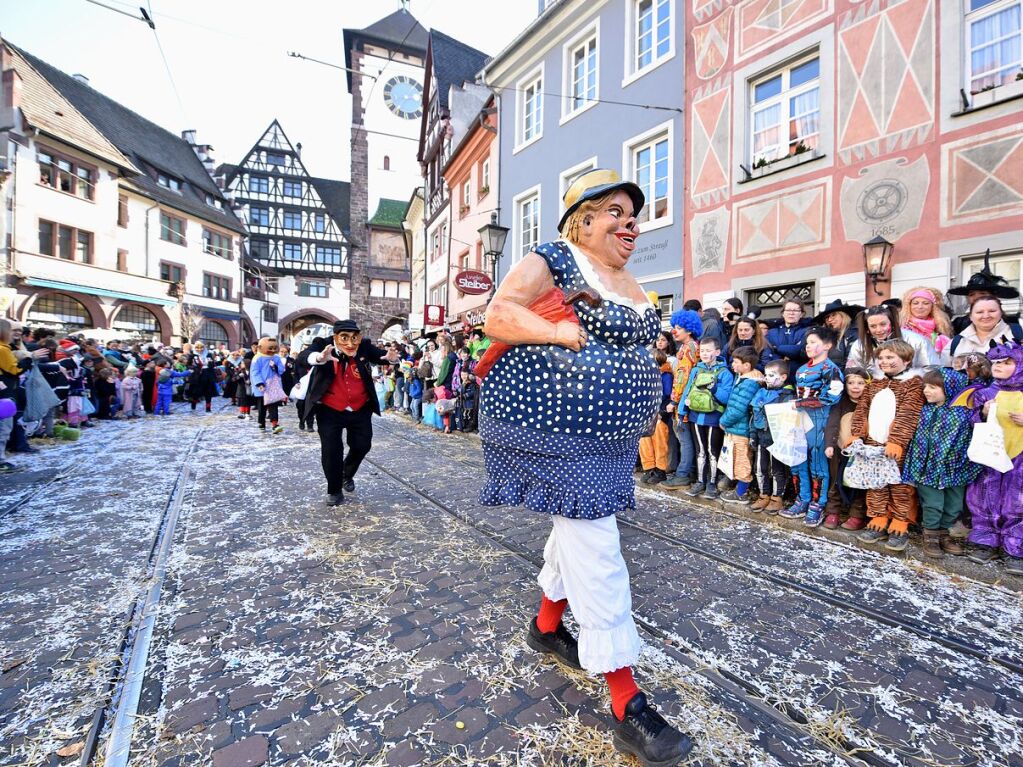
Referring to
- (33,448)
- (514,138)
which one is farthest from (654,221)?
→ (33,448)

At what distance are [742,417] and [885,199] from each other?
547cm

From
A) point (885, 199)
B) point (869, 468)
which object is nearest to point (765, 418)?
point (869, 468)

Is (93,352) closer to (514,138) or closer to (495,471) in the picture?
(514,138)

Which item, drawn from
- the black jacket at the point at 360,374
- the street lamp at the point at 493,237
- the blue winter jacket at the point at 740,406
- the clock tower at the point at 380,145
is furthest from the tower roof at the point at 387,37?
the blue winter jacket at the point at 740,406

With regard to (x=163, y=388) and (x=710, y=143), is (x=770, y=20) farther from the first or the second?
(x=163, y=388)

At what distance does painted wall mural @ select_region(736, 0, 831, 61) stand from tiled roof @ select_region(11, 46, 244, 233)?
33872 millimetres

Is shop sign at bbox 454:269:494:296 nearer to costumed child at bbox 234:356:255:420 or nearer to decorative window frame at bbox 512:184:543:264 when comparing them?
decorative window frame at bbox 512:184:543:264

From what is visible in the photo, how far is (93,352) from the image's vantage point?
41.0 feet

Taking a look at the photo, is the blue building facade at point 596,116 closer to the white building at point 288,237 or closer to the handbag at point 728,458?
the handbag at point 728,458

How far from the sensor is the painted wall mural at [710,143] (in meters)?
10.2

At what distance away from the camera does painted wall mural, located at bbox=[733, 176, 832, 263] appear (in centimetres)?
873

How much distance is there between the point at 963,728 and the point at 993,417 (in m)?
2.56

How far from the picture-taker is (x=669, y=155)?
37.3 ft

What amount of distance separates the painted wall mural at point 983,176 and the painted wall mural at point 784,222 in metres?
1.58
